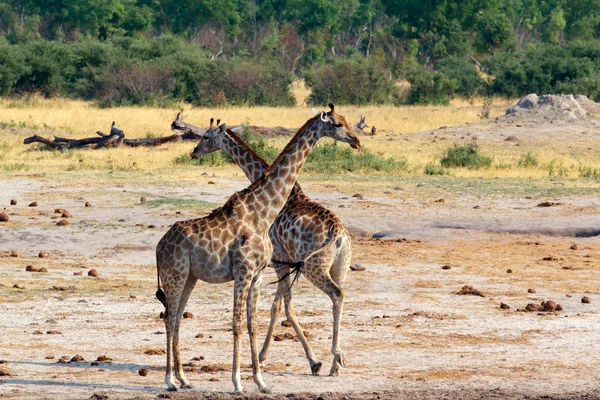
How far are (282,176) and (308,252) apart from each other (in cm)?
75

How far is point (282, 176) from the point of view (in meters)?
7.76

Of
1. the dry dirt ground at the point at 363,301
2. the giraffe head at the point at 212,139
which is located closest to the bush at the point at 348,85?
the dry dirt ground at the point at 363,301

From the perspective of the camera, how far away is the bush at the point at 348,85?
4200 centimetres

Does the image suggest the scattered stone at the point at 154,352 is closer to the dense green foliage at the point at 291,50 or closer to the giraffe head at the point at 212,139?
the giraffe head at the point at 212,139

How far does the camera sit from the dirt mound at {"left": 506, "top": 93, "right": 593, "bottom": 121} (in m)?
30.6

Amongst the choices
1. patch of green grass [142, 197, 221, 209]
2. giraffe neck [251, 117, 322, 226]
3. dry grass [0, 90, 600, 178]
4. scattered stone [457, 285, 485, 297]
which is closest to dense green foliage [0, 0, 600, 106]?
dry grass [0, 90, 600, 178]

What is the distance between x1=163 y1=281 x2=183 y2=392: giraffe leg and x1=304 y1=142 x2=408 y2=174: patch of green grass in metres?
15.1

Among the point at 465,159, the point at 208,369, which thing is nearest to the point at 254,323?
the point at 208,369

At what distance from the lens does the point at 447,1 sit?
57562 millimetres

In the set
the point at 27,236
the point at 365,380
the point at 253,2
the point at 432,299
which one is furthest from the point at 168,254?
→ the point at 253,2

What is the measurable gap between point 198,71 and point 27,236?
91.5 feet

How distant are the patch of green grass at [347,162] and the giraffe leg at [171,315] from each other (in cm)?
1510

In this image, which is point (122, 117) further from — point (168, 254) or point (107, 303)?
point (168, 254)

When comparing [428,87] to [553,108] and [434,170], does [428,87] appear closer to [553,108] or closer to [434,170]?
[553,108]
